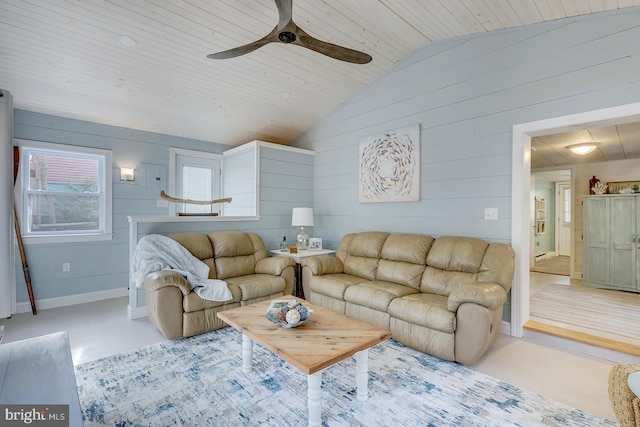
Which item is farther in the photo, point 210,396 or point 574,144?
point 574,144

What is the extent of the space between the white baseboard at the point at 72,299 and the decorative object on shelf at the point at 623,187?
775cm

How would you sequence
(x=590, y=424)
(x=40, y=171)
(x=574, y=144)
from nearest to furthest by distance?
(x=590, y=424) < (x=40, y=171) < (x=574, y=144)

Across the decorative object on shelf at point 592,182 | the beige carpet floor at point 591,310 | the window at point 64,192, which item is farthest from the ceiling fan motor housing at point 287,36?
the decorative object on shelf at point 592,182

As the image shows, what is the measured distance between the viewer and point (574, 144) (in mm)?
4055

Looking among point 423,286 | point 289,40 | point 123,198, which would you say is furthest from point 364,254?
point 123,198

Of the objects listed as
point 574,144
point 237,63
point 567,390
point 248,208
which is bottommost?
point 567,390

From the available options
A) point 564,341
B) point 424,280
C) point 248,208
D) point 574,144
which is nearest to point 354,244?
point 424,280

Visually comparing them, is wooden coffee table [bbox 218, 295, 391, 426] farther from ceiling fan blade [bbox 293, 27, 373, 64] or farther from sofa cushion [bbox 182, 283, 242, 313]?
ceiling fan blade [bbox 293, 27, 373, 64]

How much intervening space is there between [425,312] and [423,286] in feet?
2.07

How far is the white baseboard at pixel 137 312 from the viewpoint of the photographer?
3.37m

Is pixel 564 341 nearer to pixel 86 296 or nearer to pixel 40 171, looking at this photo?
pixel 86 296

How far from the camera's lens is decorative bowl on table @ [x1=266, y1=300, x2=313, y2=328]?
2.00 m

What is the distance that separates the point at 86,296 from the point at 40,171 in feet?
5.61

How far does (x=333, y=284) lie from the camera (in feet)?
10.9
